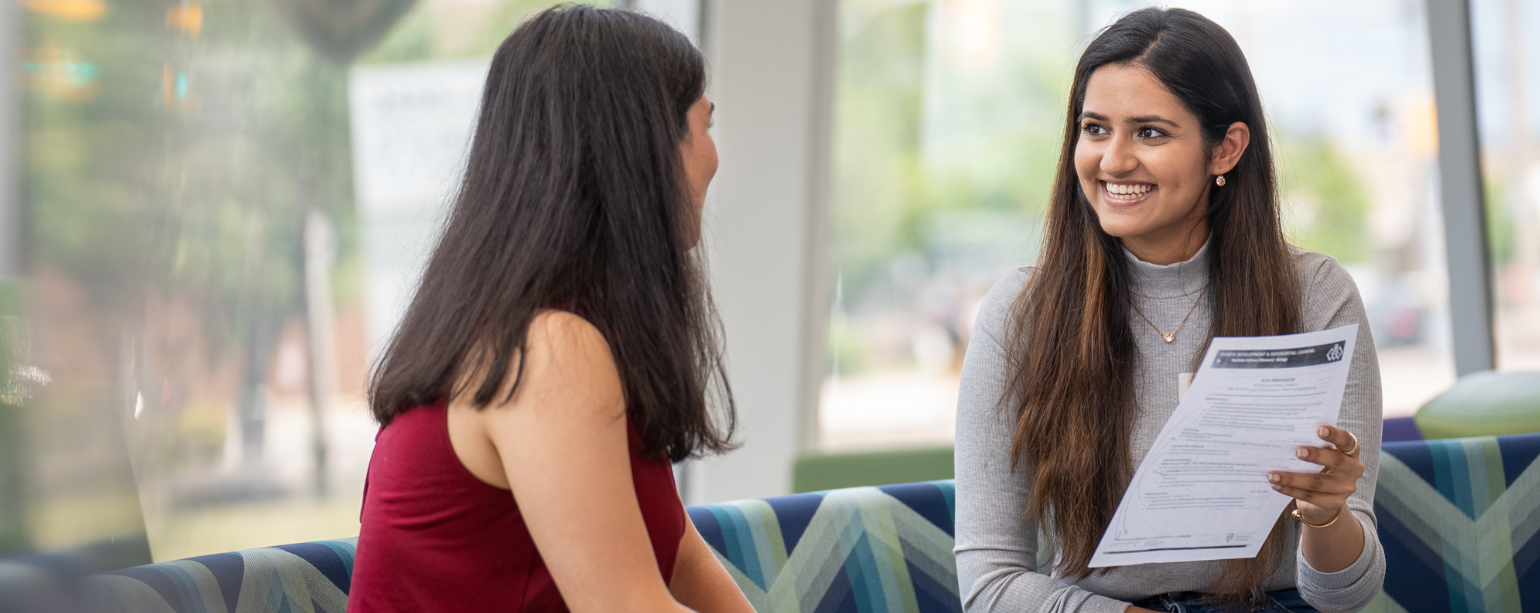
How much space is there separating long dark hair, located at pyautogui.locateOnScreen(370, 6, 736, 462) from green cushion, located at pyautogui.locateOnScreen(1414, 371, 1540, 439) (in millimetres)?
2315

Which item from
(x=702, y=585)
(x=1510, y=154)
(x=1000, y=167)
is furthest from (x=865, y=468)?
(x=1510, y=154)

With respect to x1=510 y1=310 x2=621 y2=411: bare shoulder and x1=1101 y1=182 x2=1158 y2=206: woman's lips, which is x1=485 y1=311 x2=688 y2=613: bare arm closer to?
x1=510 y1=310 x2=621 y2=411: bare shoulder

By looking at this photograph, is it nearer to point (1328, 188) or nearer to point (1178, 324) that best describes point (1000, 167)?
point (1328, 188)

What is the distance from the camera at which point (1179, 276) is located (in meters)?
1.58

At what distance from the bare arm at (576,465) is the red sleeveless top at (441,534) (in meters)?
0.05

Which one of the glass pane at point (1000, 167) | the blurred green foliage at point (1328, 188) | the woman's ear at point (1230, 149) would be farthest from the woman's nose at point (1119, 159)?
the blurred green foliage at point (1328, 188)

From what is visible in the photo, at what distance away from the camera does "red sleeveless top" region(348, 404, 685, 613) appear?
96cm

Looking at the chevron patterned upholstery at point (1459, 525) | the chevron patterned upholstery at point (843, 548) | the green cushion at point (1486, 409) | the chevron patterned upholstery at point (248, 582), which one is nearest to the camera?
the chevron patterned upholstery at point (248, 582)

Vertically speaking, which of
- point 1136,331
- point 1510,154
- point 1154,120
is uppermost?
point 1510,154

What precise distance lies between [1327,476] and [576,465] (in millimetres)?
865

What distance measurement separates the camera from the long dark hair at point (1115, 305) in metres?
1.48

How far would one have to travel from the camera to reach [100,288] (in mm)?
1075

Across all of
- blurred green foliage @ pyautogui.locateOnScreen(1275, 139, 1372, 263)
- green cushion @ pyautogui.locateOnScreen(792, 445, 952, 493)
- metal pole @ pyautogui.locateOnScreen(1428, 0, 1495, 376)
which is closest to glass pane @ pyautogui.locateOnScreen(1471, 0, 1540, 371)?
metal pole @ pyautogui.locateOnScreen(1428, 0, 1495, 376)

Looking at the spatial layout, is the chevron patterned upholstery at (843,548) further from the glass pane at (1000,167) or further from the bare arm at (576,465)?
the glass pane at (1000,167)
